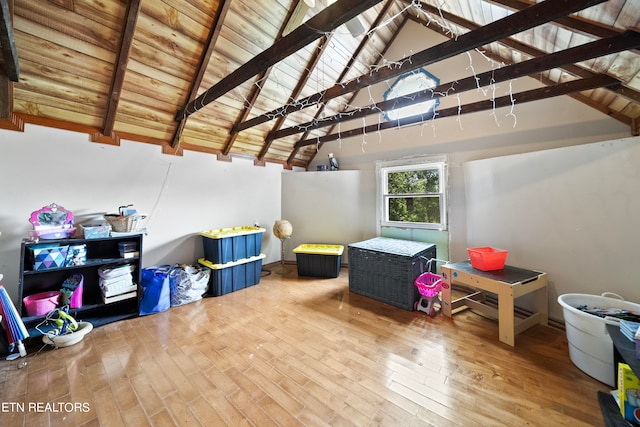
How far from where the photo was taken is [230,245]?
327 centimetres

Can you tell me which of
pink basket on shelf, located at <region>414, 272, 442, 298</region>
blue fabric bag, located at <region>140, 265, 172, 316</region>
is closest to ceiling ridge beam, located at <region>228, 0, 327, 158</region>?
blue fabric bag, located at <region>140, 265, 172, 316</region>

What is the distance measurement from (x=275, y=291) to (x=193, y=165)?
2382 millimetres

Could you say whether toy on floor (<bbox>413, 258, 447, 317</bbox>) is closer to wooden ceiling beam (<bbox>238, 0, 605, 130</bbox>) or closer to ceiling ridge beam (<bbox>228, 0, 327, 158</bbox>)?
wooden ceiling beam (<bbox>238, 0, 605, 130</bbox>)

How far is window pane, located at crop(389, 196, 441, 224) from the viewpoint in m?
3.63

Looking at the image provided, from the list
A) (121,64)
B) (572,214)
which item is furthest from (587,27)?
(121,64)

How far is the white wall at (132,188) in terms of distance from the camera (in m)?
2.26

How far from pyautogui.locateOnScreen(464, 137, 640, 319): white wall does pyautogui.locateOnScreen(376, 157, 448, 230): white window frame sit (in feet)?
2.04

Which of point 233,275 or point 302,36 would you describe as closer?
point 302,36

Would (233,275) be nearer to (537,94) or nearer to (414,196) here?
(414,196)

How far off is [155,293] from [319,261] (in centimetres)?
233

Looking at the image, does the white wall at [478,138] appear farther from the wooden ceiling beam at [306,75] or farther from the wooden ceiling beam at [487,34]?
the wooden ceiling beam at [487,34]

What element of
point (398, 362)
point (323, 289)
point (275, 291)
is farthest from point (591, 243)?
point (275, 291)

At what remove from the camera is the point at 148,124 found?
9.71 feet

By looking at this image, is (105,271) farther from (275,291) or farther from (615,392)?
(615,392)
